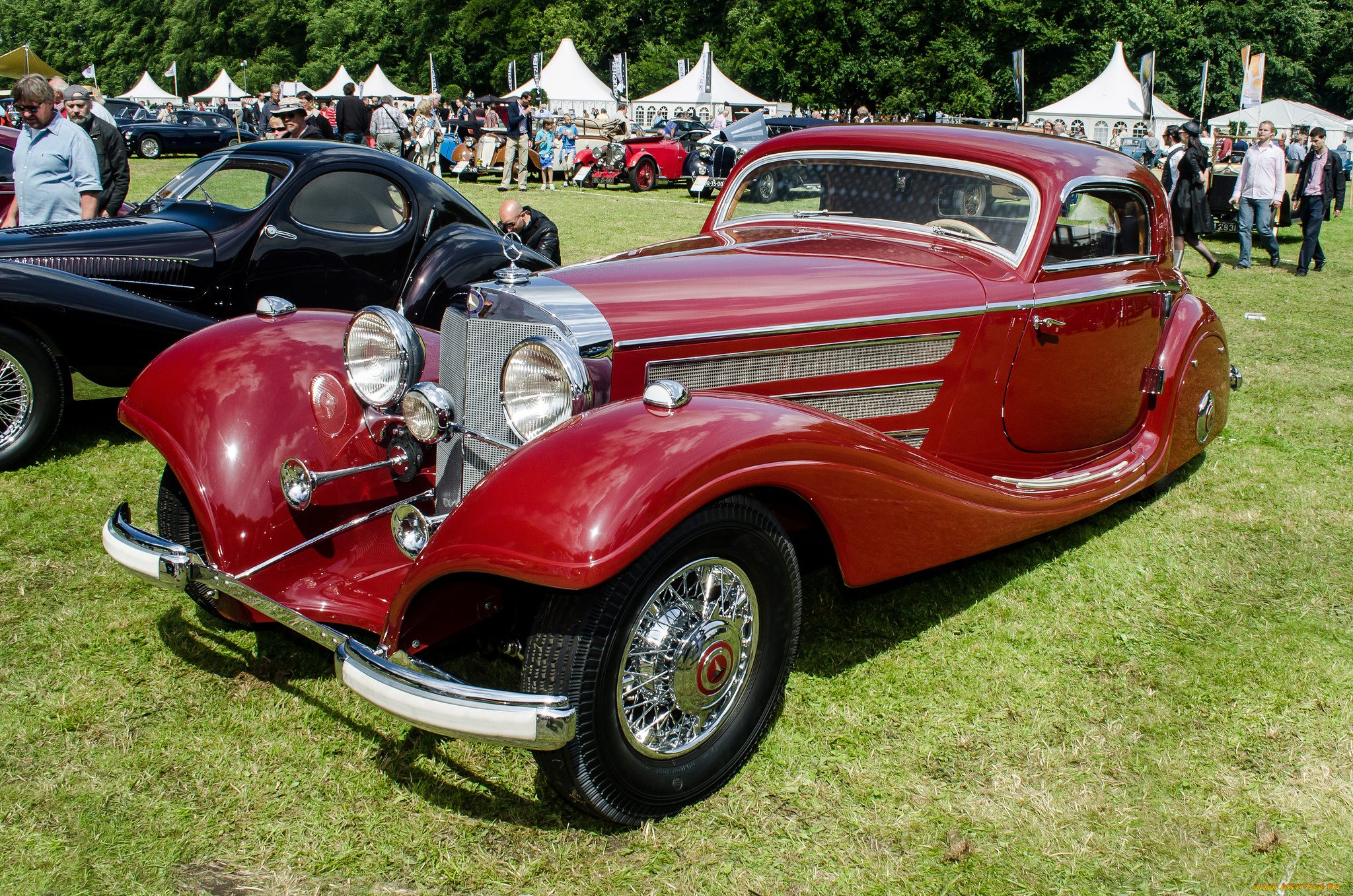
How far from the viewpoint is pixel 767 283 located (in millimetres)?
3076

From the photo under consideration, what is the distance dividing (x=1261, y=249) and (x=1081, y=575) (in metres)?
13.5

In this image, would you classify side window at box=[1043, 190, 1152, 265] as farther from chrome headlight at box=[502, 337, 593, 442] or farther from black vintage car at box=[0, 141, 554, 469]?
black vintage car at box=[0, 141, 554, 469]

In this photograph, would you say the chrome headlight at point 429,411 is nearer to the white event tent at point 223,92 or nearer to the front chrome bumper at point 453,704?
the front chrome bumper at point 453,704

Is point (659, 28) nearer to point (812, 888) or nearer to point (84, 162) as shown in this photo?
point (84, 162)

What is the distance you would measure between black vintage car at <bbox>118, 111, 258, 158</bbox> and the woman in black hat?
23.1 meters

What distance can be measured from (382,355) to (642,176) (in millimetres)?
19053

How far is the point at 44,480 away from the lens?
15.5 feet

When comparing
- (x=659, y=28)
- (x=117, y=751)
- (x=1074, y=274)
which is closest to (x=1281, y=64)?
(x=659, y=28)

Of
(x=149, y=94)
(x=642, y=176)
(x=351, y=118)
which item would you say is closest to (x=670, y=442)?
(x=351, y=118)

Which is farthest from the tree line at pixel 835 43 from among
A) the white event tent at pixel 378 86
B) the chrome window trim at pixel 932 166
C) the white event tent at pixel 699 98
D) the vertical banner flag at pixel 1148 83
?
the chrome window trim at pixel 932 166

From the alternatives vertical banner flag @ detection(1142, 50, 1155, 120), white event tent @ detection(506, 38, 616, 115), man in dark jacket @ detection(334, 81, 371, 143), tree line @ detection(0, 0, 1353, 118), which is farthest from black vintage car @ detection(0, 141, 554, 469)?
tree line @ detection(0, 0, 1353, 118)

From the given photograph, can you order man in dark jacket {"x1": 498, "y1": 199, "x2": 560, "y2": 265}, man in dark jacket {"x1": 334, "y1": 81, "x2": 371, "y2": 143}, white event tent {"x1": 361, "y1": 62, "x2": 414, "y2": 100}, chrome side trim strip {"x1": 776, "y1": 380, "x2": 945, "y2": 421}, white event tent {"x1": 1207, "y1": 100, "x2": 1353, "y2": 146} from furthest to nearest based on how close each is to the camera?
1. white event tent {"x1": 361, "y1": 62, "x2": 414, "y2": 100}
2. white event tent {"x1": 1207, "y1": 100, "x2": 1353, "y2": 146}
3. man in dark jacket {"x1": 334, "y1": 81, "x2": 371, "y2": 143}
4. man in dark jacket {"x1": 498, "y1": 199, "x2": 560, "y2": 265}
5. chrome side trim strip {"x1": 776, "y1": 380, "x2": 945, "y2": 421}

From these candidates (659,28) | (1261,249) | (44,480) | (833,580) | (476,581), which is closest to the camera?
(476,581)

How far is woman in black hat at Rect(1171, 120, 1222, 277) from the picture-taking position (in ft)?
37.9
